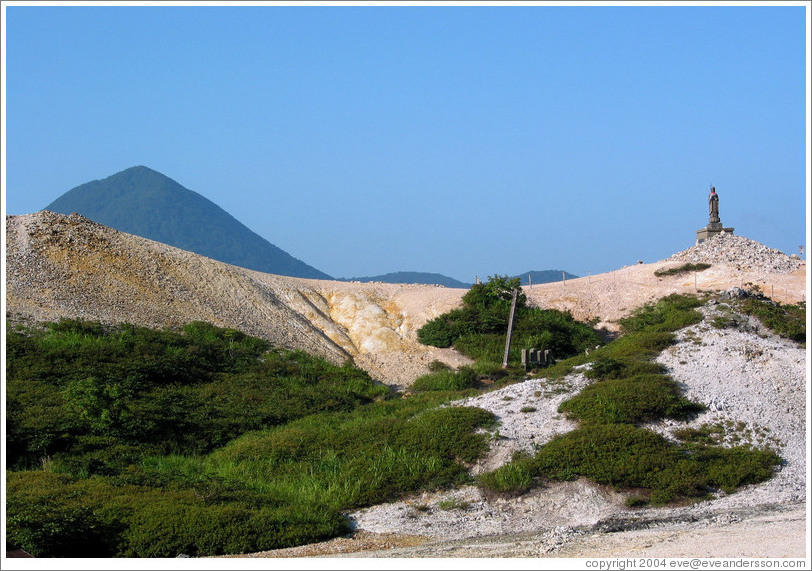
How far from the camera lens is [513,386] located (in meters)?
19.0

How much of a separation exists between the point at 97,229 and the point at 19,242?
3211 mm

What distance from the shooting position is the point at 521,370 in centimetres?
2478

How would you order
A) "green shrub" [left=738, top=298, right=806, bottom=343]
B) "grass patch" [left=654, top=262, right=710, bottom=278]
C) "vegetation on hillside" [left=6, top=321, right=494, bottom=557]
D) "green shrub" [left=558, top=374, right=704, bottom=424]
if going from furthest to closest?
"grass patch" [left=654, top=262, right=710, bottom=278] < "green shrub" [left=738, top=298, right=806, bottom=343] < "green shrub" [left=558, top=374, right=704, bottom=424] < "vegetation on hillside" [left=6, top=321, right=494, bottom=557]

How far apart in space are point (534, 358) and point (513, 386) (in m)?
5.91

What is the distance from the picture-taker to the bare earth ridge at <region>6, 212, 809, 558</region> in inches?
475

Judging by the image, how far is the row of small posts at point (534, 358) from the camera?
2425cm

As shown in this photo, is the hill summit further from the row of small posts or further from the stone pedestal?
the row of small posts

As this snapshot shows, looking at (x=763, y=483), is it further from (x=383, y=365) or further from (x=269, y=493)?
(x=383, y=365)

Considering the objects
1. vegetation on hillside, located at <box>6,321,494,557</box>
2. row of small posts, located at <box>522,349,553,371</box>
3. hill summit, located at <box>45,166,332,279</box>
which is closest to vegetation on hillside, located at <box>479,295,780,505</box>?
vegetation on hillside, located at <box>6,321,494,557</box>

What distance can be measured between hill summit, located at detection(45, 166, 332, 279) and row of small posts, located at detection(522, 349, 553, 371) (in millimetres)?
121185

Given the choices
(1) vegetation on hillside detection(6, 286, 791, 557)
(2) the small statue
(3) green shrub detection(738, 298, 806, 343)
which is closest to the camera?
(1) vegetation on hillside detection(6, 286, 791, 557)

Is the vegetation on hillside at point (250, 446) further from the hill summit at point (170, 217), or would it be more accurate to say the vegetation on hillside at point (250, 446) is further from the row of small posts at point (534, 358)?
the hill summit at point (170, 217)

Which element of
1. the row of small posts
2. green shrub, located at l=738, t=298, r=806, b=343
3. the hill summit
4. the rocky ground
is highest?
the hill summit

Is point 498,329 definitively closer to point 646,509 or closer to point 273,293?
point 273,293
